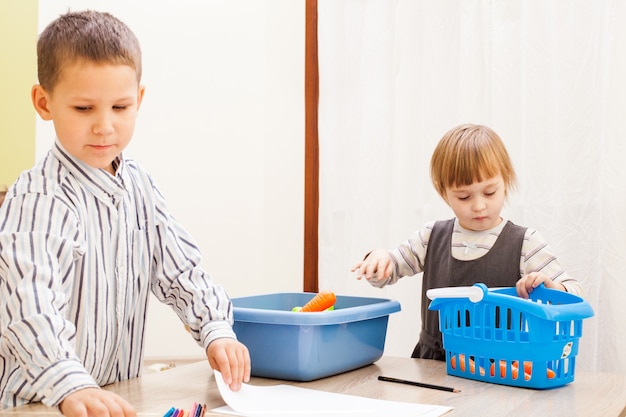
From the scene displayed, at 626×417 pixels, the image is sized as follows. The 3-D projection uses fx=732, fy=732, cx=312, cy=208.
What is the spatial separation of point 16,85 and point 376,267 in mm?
1386

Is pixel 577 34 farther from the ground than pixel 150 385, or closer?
farther from the ground

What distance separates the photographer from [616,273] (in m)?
1.60

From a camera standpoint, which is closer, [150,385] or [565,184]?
[150,385]

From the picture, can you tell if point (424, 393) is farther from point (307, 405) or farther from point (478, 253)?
point (478, 253)

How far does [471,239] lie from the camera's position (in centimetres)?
141

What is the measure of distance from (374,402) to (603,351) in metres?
0.95

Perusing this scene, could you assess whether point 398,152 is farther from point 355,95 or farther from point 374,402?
point 374,402

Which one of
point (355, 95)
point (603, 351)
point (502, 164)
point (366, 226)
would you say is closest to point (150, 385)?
point (502, 164)

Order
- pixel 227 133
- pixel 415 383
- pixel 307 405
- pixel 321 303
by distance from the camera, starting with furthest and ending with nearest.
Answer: pixel 227 133 → pixel 321 303 → pixel 415 383 → pixel 307 405

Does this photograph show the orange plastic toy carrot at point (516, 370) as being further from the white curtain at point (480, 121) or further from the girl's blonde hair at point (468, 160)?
the white curtain at point (480, 121)

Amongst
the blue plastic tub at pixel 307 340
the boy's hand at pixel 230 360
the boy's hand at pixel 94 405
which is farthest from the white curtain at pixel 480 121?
the boy's hand at pixel 94 405

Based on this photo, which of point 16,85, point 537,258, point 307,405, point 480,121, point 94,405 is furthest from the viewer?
point 16,85

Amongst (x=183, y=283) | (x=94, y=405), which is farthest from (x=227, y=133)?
(x=94, y=405)

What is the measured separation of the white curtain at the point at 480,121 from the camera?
162cm
